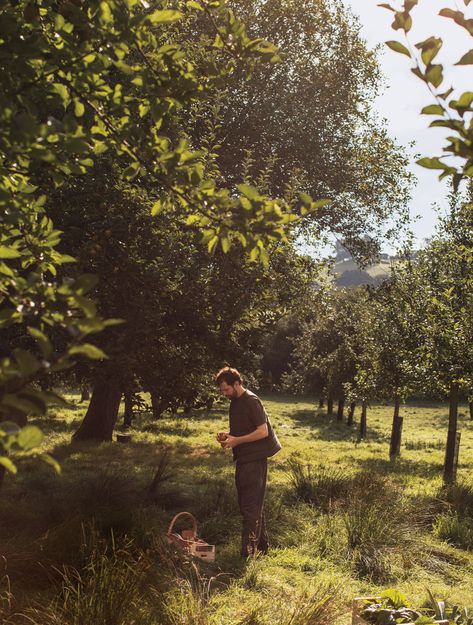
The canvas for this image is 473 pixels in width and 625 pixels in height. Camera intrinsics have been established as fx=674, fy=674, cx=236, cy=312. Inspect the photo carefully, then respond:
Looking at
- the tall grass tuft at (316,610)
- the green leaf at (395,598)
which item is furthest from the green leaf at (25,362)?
the green leaf at (395,598)

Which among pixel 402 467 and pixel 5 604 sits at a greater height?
pixel 5 604

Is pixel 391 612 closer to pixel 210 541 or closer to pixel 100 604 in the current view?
pixel 100 604

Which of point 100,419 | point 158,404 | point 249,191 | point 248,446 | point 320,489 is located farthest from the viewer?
point 100,419

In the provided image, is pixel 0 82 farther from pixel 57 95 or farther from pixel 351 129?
pixel 351 129

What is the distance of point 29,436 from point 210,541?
7.30m

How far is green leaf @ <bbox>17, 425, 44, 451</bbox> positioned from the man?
6011 millimetres

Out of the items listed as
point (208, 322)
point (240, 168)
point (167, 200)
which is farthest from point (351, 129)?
point (167, 200)

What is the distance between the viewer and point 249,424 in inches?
325

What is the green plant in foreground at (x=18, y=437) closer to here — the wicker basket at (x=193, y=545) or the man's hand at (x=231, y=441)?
the wicker basket at (x=193, y=545)

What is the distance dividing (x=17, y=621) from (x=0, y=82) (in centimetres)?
406

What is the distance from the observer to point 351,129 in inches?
772

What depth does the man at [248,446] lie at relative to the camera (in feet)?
26.6

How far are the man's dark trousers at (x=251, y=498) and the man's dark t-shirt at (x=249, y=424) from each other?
0.34 feet

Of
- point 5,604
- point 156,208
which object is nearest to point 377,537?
point 5,604
